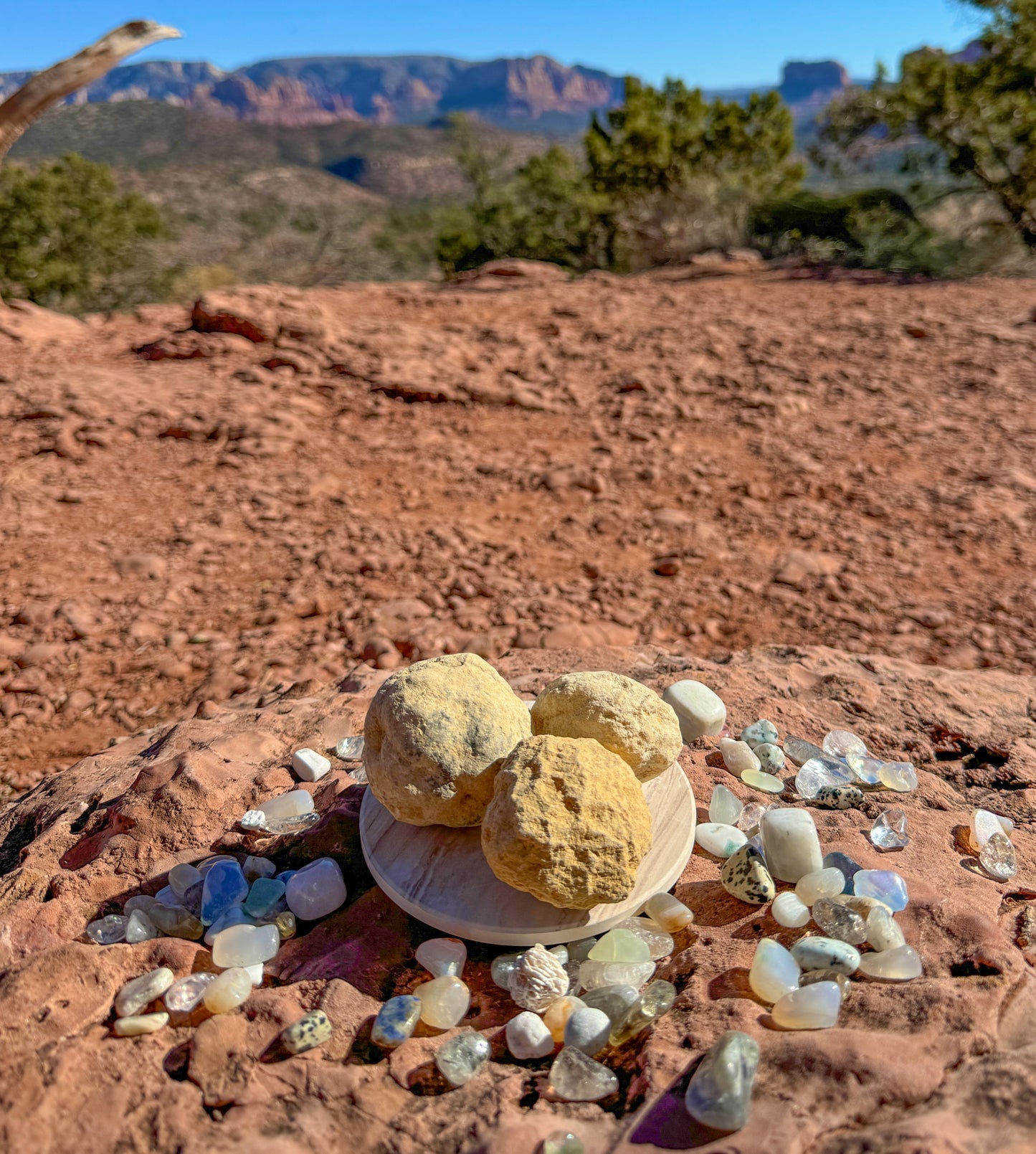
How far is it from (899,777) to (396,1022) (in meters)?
1.33

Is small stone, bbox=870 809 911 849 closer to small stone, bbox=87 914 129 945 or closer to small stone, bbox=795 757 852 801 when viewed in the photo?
small stone, bbox=795 757 852 801

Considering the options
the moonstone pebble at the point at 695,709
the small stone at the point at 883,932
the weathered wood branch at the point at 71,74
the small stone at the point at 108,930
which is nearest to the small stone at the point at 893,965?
the small stone at the point at 883,932

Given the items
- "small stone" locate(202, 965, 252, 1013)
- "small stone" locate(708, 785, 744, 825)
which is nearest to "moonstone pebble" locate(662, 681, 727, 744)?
"small stone" locate(708, 785, 744, 825)

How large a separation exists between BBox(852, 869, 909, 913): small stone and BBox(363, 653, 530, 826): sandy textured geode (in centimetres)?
71

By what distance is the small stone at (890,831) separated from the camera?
168 centimetres

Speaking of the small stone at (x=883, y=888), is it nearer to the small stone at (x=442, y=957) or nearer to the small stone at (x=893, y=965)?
the small stone at (x=893, y=965)

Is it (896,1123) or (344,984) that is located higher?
(896,1123)

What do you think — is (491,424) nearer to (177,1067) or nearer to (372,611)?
(372,611)

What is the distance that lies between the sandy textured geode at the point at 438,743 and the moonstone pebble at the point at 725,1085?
1.93ft

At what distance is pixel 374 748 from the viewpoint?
5.15 feet

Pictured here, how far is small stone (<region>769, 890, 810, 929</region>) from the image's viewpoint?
4.77ft

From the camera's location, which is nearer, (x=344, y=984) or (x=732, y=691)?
(x=344, y=984)

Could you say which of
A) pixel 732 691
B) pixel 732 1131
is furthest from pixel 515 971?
pixel 732 691

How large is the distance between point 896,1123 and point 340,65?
173604 millimetres
